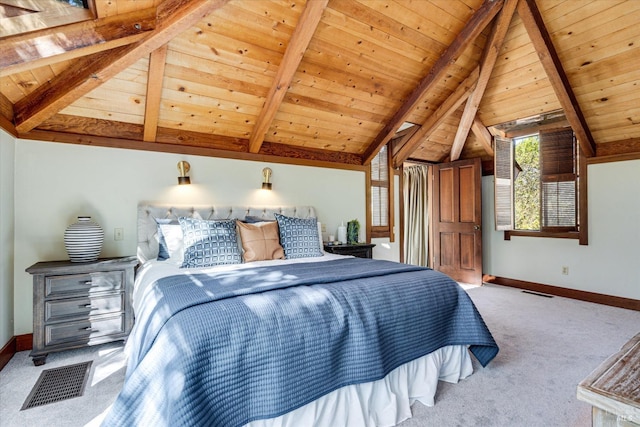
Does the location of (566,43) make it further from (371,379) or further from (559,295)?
(371,379)

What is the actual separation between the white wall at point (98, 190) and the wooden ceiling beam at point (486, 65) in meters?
2.86

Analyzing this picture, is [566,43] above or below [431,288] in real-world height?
above

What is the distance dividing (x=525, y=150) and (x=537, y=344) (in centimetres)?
343

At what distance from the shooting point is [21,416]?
6.03 feet

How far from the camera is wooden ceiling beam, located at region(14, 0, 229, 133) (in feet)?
7.64

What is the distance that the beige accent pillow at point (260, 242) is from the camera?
3.00 m

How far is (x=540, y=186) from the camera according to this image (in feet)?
15.7

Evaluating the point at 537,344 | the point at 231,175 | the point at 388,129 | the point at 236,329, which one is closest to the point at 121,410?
the point at 236,329

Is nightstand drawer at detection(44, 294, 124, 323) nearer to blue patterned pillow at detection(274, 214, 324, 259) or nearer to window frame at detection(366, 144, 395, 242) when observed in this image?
blue patterned pillow at detection(274, 214, 324, 259)

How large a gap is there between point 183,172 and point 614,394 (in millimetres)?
3552

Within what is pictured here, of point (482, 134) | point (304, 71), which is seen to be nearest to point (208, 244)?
point (304, 71)

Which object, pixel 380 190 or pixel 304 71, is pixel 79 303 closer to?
pixel 304 71

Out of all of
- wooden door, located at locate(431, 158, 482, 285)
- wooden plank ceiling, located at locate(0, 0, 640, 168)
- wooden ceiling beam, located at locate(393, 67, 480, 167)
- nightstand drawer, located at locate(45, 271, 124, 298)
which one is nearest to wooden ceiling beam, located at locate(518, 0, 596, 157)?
wooden plank ceiling, located at locate(0, 0, 640, 168)

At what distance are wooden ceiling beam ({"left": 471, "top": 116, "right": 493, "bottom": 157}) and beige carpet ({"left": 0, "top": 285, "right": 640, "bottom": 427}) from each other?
2.71 metres
